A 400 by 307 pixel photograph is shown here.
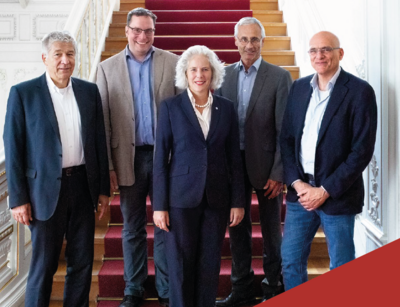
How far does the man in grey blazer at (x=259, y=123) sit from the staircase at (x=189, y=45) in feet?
1.38

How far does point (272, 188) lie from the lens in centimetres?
249

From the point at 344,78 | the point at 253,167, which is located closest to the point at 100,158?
the point at 253,167

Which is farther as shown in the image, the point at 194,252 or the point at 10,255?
the point at 10,255

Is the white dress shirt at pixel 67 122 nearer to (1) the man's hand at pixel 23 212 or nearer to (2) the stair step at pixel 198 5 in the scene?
(1) the man's hand at pixel 23 212

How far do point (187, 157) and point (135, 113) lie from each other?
57 cm

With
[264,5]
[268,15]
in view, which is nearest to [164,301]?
[268,15]

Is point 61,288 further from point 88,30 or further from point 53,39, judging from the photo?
point 88,30

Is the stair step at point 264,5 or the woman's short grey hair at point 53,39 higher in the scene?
the stair step at point 264,5

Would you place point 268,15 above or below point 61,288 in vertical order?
above

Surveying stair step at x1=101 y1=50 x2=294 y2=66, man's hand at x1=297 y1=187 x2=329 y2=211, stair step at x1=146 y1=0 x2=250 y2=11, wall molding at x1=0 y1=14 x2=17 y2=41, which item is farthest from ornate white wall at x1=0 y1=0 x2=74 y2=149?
man's hand at x1=297 y1=187 x2=329 y2=211

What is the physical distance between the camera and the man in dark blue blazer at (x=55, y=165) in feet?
6.86

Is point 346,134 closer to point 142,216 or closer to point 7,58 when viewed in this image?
point 142,216

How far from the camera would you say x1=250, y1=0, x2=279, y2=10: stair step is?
219 inches

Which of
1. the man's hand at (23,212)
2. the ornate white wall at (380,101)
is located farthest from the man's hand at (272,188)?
the man's hand at (23,212)
